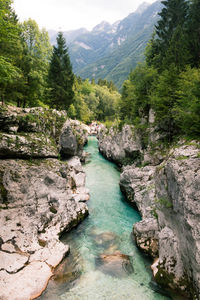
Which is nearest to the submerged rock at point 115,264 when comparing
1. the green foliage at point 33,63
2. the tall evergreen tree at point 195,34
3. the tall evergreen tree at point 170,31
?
the green foliage at point 33,63

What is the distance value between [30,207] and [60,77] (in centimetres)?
2352

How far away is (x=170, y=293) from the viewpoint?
7473 millimetres

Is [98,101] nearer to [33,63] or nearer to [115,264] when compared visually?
[33,63]

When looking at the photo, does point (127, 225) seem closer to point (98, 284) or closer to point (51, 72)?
point (98, 284)

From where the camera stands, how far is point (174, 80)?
49.1 feet

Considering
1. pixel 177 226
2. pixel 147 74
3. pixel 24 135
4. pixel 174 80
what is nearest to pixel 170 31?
pixel 147 74

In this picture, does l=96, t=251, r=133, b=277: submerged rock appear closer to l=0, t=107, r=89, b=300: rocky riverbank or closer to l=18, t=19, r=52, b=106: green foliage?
l=0, t=107, r=89, b=300: rocky riverbank

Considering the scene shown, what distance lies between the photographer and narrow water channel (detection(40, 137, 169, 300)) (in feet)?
24.8

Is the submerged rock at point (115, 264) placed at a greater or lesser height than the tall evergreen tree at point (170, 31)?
lesser

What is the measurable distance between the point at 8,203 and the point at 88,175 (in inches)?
523

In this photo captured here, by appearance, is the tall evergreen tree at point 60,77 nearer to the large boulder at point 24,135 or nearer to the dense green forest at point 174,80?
the dense green forest at point 174,80

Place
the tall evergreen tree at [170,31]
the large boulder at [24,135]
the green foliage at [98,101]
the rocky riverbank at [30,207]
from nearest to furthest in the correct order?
1. the rocky riverbank at [30,207]
2. the large boulder at [24,135]
3. the tall evergreen tree at [170,31]
4. the green foliage at [98,101]

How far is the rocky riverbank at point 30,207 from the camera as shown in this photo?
7.71m

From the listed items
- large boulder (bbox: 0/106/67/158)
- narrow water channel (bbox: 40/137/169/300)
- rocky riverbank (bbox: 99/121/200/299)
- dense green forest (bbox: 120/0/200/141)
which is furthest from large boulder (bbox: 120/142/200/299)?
large boulder (bbox: 0/106/67/158)
